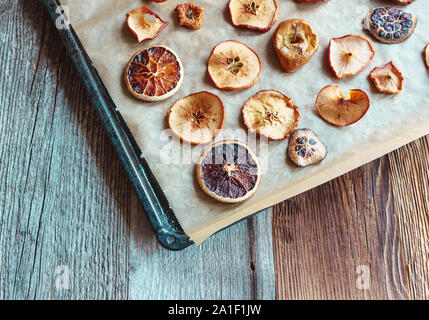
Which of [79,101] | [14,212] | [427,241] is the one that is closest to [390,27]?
[427,241]

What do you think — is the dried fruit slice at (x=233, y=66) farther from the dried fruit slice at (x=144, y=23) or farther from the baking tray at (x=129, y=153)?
the baking tray at (x=129, y=153)

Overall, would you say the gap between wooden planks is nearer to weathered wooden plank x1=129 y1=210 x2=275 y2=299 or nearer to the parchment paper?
weathered wooden plank x1=129 y1=210 x2=275 y2=299

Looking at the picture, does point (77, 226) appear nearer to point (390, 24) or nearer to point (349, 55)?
point (349, 55)

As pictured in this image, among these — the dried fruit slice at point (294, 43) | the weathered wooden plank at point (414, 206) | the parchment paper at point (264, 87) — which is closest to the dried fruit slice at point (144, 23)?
the parchment paper at point (264, 87)

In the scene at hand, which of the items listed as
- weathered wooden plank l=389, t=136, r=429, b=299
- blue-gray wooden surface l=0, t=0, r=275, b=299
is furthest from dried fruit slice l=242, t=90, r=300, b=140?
weathered wooden plank l=389, t=136, r=429, b=299

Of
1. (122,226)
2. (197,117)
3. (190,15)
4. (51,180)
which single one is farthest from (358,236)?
(51,180)
